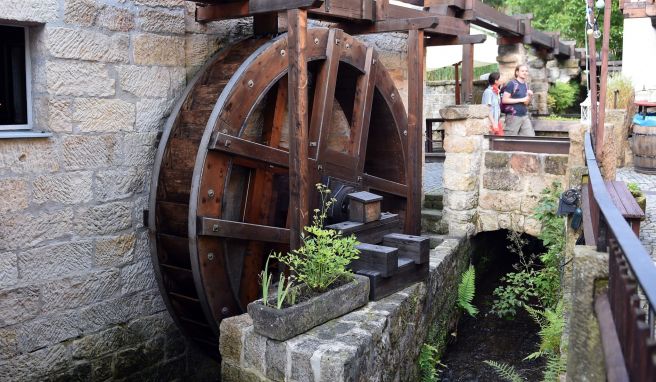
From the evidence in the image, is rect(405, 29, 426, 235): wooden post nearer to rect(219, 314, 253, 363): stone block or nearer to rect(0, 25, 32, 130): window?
rect(219, 314, 253, 363): stone block

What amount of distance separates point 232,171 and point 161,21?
3.73 feet

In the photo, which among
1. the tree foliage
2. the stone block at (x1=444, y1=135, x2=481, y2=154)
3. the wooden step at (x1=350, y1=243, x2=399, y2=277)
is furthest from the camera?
the tree foliage

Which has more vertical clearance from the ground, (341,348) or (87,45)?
(87,45)

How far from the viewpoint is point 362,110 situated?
5.61 meters

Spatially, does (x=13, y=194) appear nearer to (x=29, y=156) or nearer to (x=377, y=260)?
(x=29, y=156)

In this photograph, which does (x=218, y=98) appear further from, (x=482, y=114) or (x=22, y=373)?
(x=482, y=114)

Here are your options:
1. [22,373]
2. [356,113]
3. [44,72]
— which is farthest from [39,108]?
[356,113]

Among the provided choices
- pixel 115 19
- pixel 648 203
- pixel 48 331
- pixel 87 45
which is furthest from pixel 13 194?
pixel 648 203

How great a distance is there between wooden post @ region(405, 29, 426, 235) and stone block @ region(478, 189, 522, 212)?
4.02 feet

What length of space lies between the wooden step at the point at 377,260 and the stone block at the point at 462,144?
2802mm

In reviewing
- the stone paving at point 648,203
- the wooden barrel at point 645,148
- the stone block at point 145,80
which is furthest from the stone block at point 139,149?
the wooden barrel at point 645,148

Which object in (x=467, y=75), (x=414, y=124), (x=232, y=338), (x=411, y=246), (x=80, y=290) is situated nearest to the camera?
(x=232, y=338)

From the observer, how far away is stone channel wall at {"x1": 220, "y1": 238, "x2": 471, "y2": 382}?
342cm

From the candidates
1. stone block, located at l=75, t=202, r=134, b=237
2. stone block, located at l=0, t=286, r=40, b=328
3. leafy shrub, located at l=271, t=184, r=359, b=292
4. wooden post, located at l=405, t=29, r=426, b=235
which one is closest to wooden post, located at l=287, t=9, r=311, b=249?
leafy shrub, located at l=271, t=184, r=359, b=292
